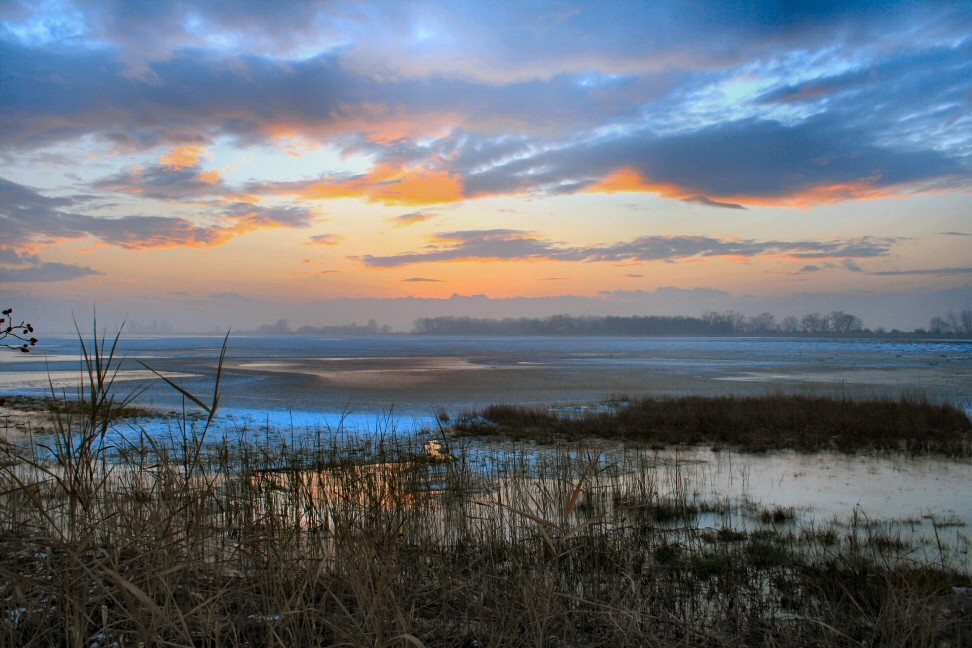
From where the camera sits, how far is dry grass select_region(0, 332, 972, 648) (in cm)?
357

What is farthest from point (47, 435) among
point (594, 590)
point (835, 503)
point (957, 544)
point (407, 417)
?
point (957, 544)

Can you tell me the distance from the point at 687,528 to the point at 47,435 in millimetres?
15626

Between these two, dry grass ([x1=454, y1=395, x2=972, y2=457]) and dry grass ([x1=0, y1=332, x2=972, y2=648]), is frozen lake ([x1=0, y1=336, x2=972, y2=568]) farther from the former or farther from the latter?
dry grass ([x1=454, y1=395, x2=972, y2=457])

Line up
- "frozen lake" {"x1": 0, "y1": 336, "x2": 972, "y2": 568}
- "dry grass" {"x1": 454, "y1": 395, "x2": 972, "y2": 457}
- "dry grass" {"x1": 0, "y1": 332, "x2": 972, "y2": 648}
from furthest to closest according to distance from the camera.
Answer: "dry grass" {"x1": 454, "y1": 395, "x2": 972, "y2": 457} → "frozen lake" {"x1": 0, "y1": 336, "x2": 972, "y2": 568} → "dry grass" {"x1": 0, "y1": 332, "x2": 972, "y2": 648}

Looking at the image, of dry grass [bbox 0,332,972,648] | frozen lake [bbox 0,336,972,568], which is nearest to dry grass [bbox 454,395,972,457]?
frozen lake [bbox 0,336,972,568]

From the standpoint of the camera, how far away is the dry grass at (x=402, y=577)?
357cm

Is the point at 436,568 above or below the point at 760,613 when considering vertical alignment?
above

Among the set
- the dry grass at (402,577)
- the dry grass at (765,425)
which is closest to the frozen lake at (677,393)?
the dry grass at (402,577)

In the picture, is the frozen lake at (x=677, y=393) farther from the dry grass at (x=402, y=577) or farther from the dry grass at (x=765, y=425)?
the dry grass at (x=765, y=425)

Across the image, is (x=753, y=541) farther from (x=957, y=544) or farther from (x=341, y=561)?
(x=341, y=561)

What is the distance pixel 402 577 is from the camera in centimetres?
552

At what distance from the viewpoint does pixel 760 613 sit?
578 centimetres

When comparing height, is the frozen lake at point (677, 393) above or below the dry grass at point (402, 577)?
below

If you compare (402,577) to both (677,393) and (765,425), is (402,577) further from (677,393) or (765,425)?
(677,393)
